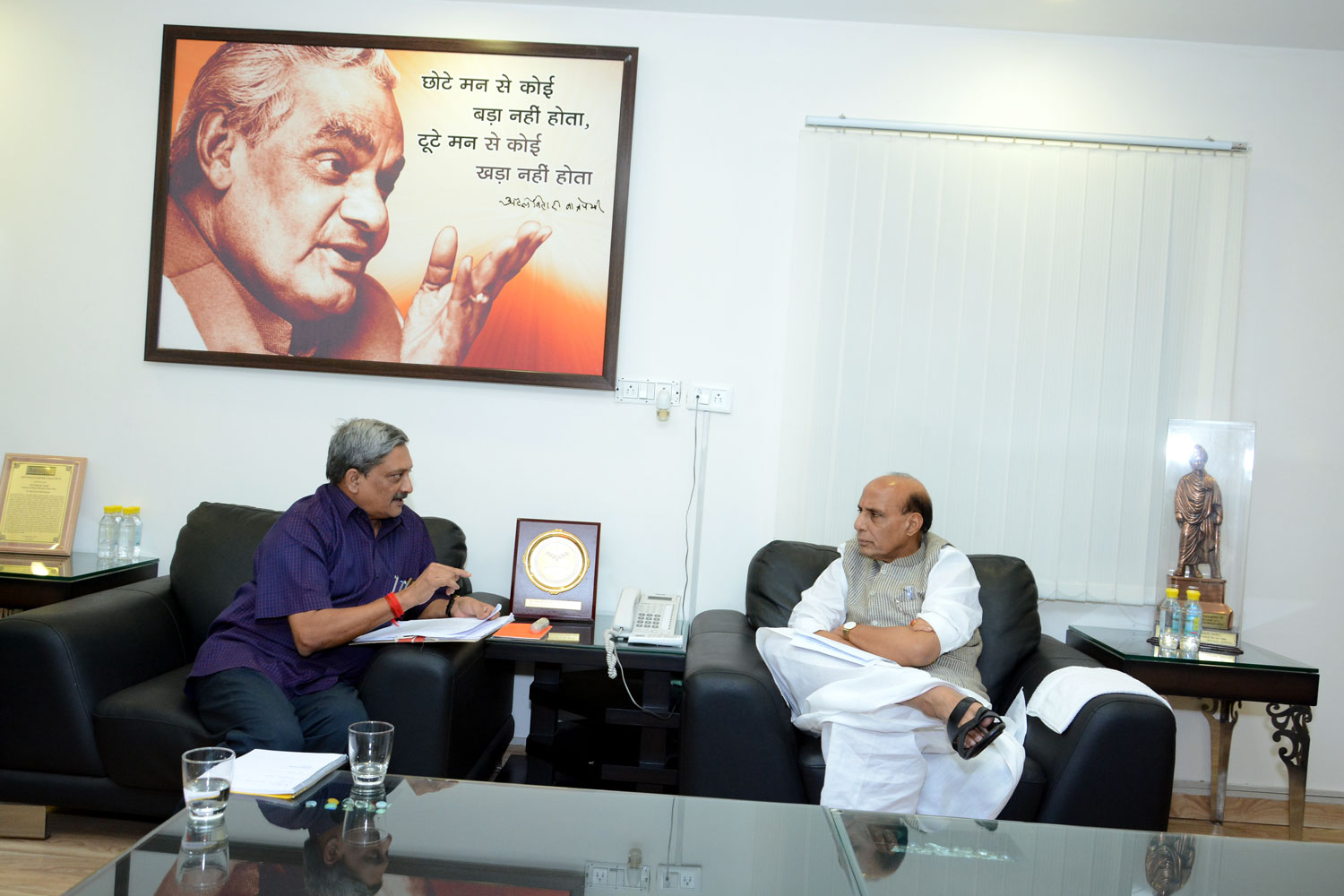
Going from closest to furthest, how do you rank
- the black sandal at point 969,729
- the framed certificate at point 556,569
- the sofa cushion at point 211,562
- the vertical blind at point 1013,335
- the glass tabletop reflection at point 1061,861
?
the glass tabletop reflection at point 1061,861, the black sandal at point 969,729, the sofa cushion at point 211,562, the framed certificate at point 556,569, the vertical blind at point 1013,335

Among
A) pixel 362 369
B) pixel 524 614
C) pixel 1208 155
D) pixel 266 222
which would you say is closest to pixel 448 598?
pixel 524 614

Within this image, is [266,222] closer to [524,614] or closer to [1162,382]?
[524,614]

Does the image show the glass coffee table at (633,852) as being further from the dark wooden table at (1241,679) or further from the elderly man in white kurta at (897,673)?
the dark wooden table at (1241,679)

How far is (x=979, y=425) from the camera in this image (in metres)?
3.34

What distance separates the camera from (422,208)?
338 cm

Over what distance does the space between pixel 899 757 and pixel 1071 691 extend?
19.7 inches

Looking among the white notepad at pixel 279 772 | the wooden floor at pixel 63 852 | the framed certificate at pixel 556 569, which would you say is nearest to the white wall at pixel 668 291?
the framed certificate at pixel 556 569

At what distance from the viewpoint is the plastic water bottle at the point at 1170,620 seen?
9.93 ft

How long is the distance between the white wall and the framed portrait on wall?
0.38 ft

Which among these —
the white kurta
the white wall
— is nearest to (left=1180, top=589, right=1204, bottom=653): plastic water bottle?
the white wall

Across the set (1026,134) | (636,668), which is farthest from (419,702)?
(1026,134)

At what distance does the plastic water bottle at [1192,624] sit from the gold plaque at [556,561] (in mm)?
1963

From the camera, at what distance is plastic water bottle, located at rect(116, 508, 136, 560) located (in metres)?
3.37

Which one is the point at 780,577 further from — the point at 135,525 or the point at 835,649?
the point at 135,525
